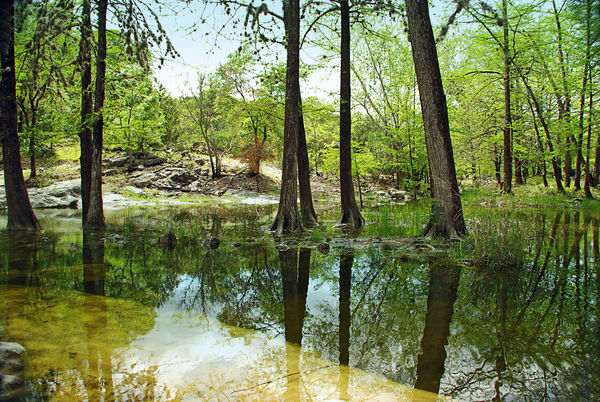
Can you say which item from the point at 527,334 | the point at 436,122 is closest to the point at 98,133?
the point at 436,122

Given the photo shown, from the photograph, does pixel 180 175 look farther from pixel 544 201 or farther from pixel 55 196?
pixel 544 201

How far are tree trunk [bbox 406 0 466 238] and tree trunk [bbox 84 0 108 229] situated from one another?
362 inches

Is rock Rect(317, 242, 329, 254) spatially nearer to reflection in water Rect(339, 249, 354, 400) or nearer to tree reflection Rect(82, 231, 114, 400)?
reflection in water Rect(339, 249, 354, 400)

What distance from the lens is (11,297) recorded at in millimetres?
4066

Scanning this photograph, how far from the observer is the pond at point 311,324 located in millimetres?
2314

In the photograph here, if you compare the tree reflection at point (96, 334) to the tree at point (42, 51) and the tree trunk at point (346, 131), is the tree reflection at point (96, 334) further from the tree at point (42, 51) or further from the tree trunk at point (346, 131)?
the tree trunk at point (346, 131)

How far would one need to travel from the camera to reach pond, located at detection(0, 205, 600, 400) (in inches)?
91.1

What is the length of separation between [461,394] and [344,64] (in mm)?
10319

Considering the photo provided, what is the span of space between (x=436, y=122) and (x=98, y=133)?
1023 centimetres

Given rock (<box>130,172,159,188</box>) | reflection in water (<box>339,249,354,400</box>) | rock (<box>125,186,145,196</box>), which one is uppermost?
rock (<box>130,172,159,188</box>)

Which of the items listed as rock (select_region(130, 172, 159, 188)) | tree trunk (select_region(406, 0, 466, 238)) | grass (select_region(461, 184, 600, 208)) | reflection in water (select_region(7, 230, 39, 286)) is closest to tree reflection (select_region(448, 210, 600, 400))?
tree trunk (select_region(406, 0, 466, 238))

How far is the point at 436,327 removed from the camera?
3.20 m

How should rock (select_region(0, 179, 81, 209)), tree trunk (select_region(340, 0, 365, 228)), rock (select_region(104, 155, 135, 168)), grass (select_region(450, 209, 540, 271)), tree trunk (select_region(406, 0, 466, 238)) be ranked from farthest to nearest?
1. rock (select_region(104, 155, 135, 168))
2. rock (select_region(0, 179, 81, 209))
3. tree trunk (select_region(340, 0, 365, 228))
4. tree trunk (select_region(406, 0, 466, 238))
5. grass (select_region(450, 209, 540, 271))

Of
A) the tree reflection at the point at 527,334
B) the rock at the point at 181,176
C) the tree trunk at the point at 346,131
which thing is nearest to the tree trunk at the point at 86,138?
the tree trunk at the point at 346,131
